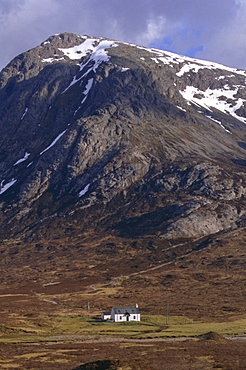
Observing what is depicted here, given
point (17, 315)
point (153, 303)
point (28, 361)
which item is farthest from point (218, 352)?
point (153, 303)

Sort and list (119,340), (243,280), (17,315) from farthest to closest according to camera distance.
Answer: (243,280) < (17,315) < (119,340)

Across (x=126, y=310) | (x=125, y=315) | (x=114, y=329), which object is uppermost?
(x=126, y=310)

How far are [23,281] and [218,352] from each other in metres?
135

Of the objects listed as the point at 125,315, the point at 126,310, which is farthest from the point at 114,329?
the point at 126,310

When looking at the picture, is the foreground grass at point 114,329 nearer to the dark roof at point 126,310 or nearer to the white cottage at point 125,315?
the white cottage at point 125,315

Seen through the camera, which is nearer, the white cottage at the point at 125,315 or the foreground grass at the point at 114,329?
the foreground grass at the point at 114,329

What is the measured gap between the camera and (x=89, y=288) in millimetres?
174750

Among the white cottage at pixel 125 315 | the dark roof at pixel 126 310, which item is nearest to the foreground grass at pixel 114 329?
the white cottage at pixel 125 315

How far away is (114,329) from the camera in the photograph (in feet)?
323

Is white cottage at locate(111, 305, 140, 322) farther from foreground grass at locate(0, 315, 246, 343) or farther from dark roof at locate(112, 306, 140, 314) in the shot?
foreground grass at locate(0, 315, 246, 343)

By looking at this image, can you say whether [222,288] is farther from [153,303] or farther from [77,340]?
[77,340]

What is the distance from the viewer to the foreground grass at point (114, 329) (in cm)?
8900

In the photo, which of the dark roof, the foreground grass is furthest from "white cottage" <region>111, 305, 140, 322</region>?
the foreground grass

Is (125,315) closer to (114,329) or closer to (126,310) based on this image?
(126,310)
